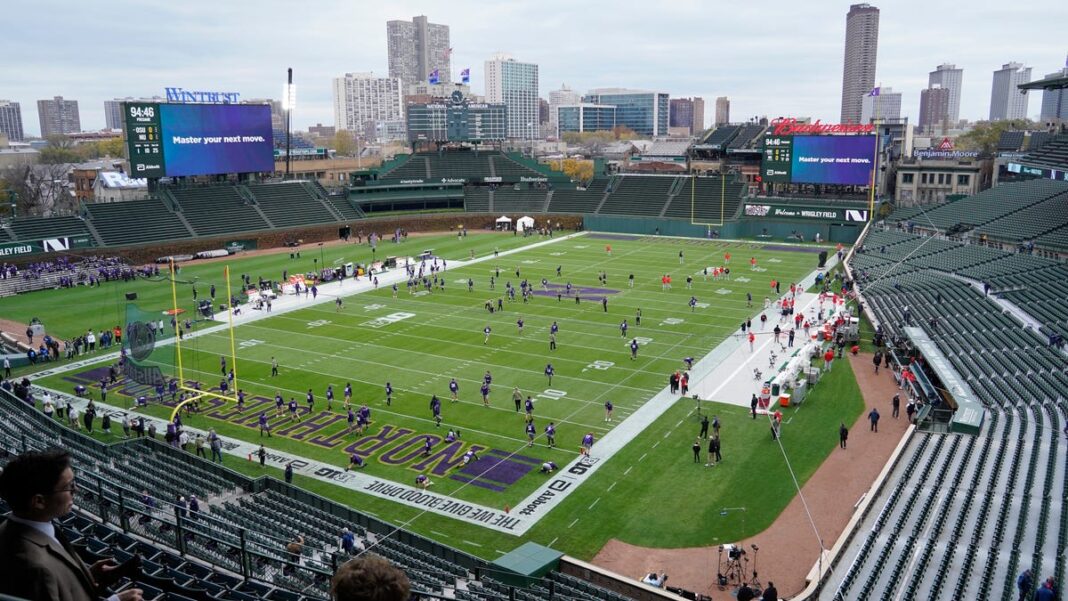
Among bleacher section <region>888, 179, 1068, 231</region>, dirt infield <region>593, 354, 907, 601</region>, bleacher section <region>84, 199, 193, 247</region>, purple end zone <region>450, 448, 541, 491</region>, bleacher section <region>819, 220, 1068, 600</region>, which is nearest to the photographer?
bleacher section <region>819, 220, 1068, 600</region>

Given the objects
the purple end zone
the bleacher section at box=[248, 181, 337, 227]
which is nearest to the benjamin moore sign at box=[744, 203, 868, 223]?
the bleacher section at box=[248, 181, 337, 227]

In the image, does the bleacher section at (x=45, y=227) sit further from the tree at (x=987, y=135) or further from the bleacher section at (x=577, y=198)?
the tree at (x=987, y=135)

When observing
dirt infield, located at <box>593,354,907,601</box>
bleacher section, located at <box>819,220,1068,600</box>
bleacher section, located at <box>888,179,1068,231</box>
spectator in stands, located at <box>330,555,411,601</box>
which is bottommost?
dirt infield, located at <box>593,354,907,601</box>

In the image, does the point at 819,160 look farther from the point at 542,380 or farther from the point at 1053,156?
the point at 542,380

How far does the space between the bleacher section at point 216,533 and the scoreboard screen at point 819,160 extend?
68.9 m

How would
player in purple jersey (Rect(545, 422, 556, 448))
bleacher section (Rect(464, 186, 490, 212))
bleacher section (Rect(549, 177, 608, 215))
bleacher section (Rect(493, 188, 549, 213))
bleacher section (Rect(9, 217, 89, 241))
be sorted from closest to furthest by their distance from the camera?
player in purple jersey (Rect(545, 422, 556, 448)) < bleacher section (Rect(9, 217, 89, 241)) < bleacher section (Rect(549, 177, 608, 215)) < bleacher section (Rect(493, 188, 549, 213)) < bleacher section (Rect(464, 186, 490, 212))

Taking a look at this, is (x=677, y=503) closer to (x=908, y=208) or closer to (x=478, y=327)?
(x=478, y=327)

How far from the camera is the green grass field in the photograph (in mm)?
22531

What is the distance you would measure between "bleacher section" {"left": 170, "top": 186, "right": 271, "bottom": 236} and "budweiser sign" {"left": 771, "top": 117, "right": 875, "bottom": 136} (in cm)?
5237

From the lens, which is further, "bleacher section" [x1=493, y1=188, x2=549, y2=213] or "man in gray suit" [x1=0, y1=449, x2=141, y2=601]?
"bleacher section" [x1=493, y1=188, x2=549, y2=213]

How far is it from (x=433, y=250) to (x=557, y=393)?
135 ft

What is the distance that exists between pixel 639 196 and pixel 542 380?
58.6 m

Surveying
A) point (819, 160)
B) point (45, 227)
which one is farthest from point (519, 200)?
point (45, 227)

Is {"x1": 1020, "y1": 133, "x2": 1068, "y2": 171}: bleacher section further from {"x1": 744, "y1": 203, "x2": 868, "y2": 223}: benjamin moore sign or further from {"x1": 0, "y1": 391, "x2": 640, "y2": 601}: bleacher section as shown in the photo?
{"x1": 0, "y1": 391, "x2": 640, "y2": 601}: bleacher section
